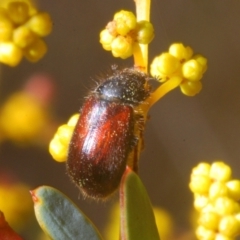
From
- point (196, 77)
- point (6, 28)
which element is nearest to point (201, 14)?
point (196, 77)

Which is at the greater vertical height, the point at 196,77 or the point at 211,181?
the point at 196,77

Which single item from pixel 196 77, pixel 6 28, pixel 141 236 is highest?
pixel 6 28

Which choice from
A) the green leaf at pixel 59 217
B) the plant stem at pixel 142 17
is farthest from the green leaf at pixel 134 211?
the plant stem at pixel 142 17

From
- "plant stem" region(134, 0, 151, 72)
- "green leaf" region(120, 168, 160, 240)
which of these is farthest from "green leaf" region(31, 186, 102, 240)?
"plant stem" region(134, 0, 151, 72)

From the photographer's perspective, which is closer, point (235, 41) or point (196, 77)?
point (196, 77)

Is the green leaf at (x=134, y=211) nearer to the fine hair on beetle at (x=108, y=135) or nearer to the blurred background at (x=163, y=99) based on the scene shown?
the fine hair on beetle at (x=108, y=135)

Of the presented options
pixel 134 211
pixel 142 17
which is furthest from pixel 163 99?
pixel 134 211

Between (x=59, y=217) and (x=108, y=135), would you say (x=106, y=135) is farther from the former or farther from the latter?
(x=59, y=217)

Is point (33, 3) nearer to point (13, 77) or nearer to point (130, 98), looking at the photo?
point (13, 77)
